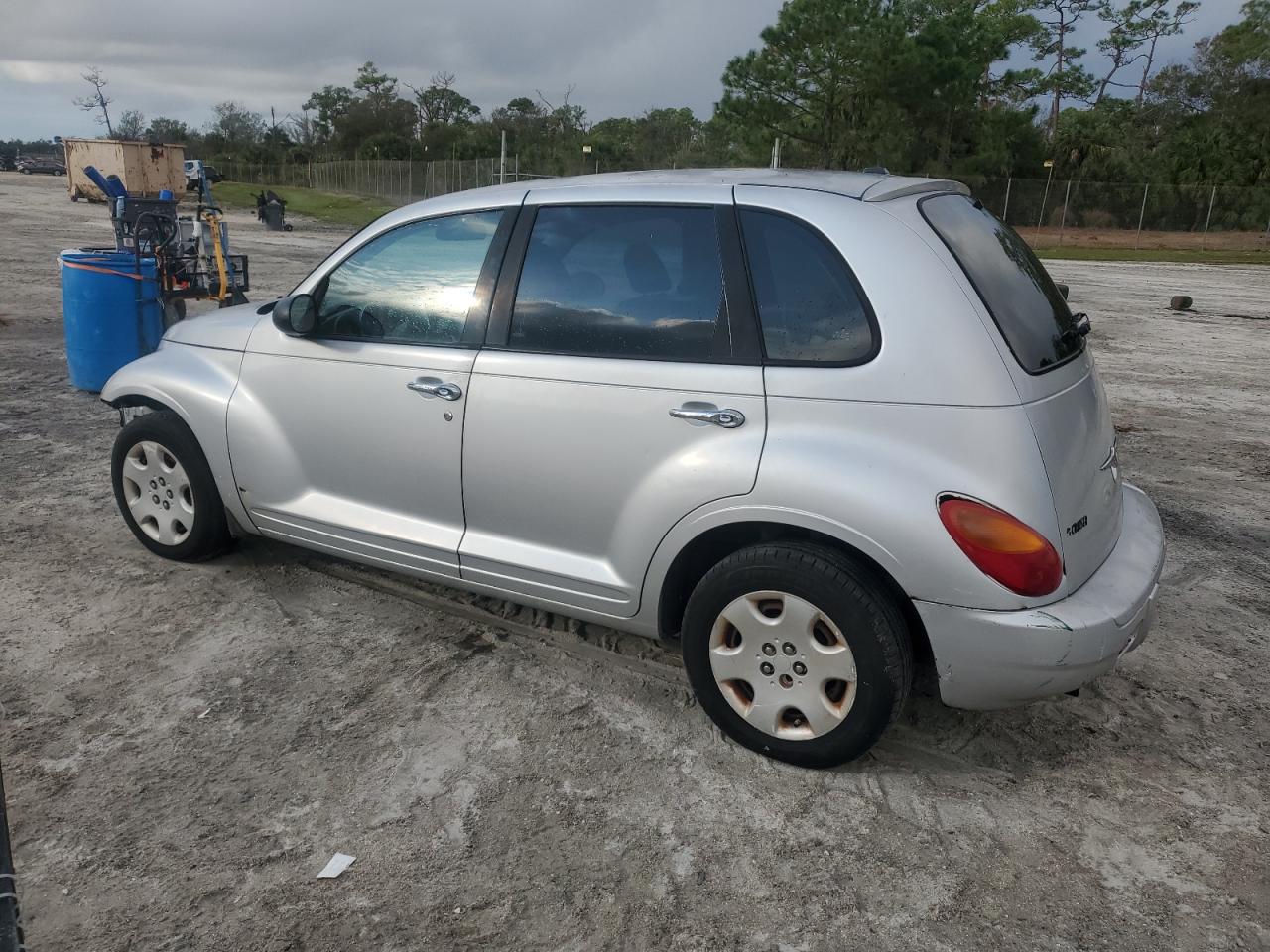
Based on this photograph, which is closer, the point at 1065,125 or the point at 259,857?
the point at 259,857

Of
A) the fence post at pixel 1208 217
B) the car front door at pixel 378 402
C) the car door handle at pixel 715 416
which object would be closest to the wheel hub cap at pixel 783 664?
the car door handle at pixel 715 416

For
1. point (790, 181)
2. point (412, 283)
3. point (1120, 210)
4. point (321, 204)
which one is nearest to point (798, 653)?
point (790, 181)

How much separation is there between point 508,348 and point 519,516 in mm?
614

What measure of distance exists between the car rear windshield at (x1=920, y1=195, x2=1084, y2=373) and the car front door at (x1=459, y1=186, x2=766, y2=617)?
71cm

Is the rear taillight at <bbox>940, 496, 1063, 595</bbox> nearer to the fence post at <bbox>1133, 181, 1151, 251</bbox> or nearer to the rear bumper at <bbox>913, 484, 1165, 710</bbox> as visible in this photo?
the rear bumper at <bbox>913, 484, 1165, 710</bbox>

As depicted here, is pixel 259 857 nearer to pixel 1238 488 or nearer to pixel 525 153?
pixel 1238 488

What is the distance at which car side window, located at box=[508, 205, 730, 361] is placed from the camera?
11.1 feet

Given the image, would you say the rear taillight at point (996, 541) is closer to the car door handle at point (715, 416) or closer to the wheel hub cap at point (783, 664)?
the wheel hub cap at point (783, 664)

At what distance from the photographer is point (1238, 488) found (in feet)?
21.5

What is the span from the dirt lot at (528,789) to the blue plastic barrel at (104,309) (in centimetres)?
334

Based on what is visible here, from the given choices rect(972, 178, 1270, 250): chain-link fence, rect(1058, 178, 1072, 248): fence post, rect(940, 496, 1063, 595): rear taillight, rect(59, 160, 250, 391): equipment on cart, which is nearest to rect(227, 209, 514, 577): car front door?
rect(940, 496, 1063, 595): rear taillight

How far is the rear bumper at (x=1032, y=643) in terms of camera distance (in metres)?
2.91

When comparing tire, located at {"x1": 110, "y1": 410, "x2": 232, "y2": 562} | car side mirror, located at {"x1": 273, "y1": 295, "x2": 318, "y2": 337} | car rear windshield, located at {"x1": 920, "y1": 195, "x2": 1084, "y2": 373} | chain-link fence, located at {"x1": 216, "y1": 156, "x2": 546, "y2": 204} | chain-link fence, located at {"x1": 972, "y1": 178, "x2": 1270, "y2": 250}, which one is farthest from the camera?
chain-link fence, located at {"x1": 972, "y1": 178, "x2": 1270, "y2": 250}

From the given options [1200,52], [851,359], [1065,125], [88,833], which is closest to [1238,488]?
[851,359]
